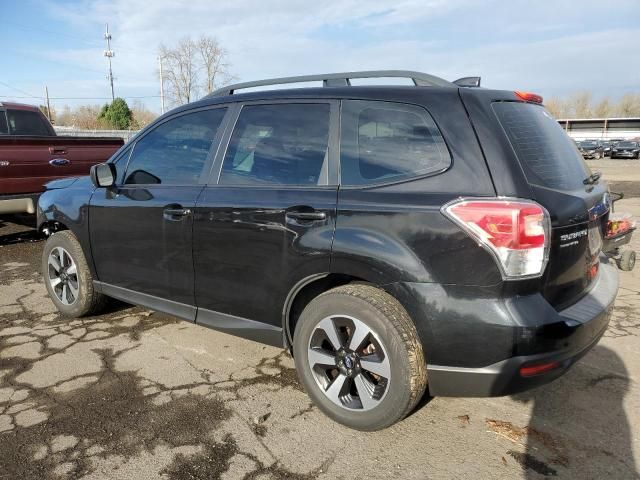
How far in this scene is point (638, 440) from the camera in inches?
104

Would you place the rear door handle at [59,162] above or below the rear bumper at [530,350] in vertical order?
above

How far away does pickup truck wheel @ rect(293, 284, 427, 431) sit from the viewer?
96.3 inches

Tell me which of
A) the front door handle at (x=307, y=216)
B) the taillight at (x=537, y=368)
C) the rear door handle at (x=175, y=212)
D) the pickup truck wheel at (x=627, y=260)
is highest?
the front door handle at (x=307, y=216)

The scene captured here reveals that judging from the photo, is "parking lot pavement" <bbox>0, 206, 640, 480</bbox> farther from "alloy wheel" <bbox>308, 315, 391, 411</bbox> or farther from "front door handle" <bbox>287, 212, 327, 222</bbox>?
"front door handle" <bbox>287, 212, 327, 222</bbox>

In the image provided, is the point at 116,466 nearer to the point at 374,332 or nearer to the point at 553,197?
the point at 374,332

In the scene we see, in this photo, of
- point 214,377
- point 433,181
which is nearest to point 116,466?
point 214,377

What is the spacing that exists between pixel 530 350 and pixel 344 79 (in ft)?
5.94

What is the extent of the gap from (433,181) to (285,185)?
894mm

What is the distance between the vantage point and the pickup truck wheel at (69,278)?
4184mm

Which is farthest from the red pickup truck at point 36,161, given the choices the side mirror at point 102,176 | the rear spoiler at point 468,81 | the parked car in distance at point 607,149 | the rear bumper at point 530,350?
the parked car in distance at point 607,149

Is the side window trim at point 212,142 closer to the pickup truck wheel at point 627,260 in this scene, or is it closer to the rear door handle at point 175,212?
the rear door handle at point 175,212

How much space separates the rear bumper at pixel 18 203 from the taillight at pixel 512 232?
6084 mm

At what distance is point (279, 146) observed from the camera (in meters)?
3.01

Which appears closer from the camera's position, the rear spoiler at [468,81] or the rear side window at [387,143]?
the rear side window at [387,143]
